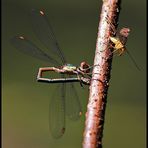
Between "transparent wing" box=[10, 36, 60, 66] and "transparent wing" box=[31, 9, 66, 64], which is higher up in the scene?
"transparent wing" box=[31, 9, 66, 64]

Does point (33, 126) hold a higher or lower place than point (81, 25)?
lower

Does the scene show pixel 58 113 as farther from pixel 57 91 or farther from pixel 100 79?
pixel 100 79

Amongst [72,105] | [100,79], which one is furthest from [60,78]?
[100,79]

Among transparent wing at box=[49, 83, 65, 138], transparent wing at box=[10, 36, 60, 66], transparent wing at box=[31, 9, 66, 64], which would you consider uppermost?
transparent wing at box=[31, 9, 66, 64]

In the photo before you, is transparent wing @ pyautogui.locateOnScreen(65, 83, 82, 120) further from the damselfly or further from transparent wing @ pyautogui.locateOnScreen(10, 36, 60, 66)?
transparent wing @ pyautogui.locateOnScreen(10, 36, 60, 66)

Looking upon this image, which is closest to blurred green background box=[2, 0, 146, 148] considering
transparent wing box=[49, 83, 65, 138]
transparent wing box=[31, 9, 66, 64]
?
transparent wing box=[31, 9, 66, 64]

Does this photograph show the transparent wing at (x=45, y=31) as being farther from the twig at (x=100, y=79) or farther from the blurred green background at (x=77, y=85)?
the blurred green background at (x=77, y=85)

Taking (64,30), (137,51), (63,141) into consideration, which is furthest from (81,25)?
(63,141)

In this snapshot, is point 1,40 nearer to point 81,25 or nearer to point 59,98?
point 81,25
